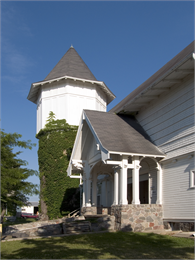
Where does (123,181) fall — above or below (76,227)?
above

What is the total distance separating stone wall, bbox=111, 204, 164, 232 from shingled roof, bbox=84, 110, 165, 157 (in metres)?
2.61

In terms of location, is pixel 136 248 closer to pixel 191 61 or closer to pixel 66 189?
pixel 191 61

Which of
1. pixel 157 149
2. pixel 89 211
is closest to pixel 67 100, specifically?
pixel 89 211

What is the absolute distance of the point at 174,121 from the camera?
14922 millimetres

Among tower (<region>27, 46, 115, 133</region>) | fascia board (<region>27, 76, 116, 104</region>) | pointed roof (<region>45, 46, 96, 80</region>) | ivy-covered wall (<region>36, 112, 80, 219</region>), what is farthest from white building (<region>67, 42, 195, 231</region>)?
pointed roof (<region>45, 46, 96, 80</region>)

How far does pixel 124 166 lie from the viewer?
1469cm

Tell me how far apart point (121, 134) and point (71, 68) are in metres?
14.5

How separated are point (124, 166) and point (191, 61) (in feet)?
18.5

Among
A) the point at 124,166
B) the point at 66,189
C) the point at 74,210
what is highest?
the point at 124,166

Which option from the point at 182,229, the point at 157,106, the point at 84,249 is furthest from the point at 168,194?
the point at 84,249

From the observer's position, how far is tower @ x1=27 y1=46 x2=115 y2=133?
2714 centimetres

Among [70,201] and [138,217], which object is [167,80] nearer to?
[138,217]

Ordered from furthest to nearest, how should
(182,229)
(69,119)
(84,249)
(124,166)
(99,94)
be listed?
(99,94) → (69,119) → (124,166) → (182,229) → (84,249)

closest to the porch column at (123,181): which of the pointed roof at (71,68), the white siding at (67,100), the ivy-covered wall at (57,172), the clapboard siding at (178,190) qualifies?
the clapboard siding at (178,190)
